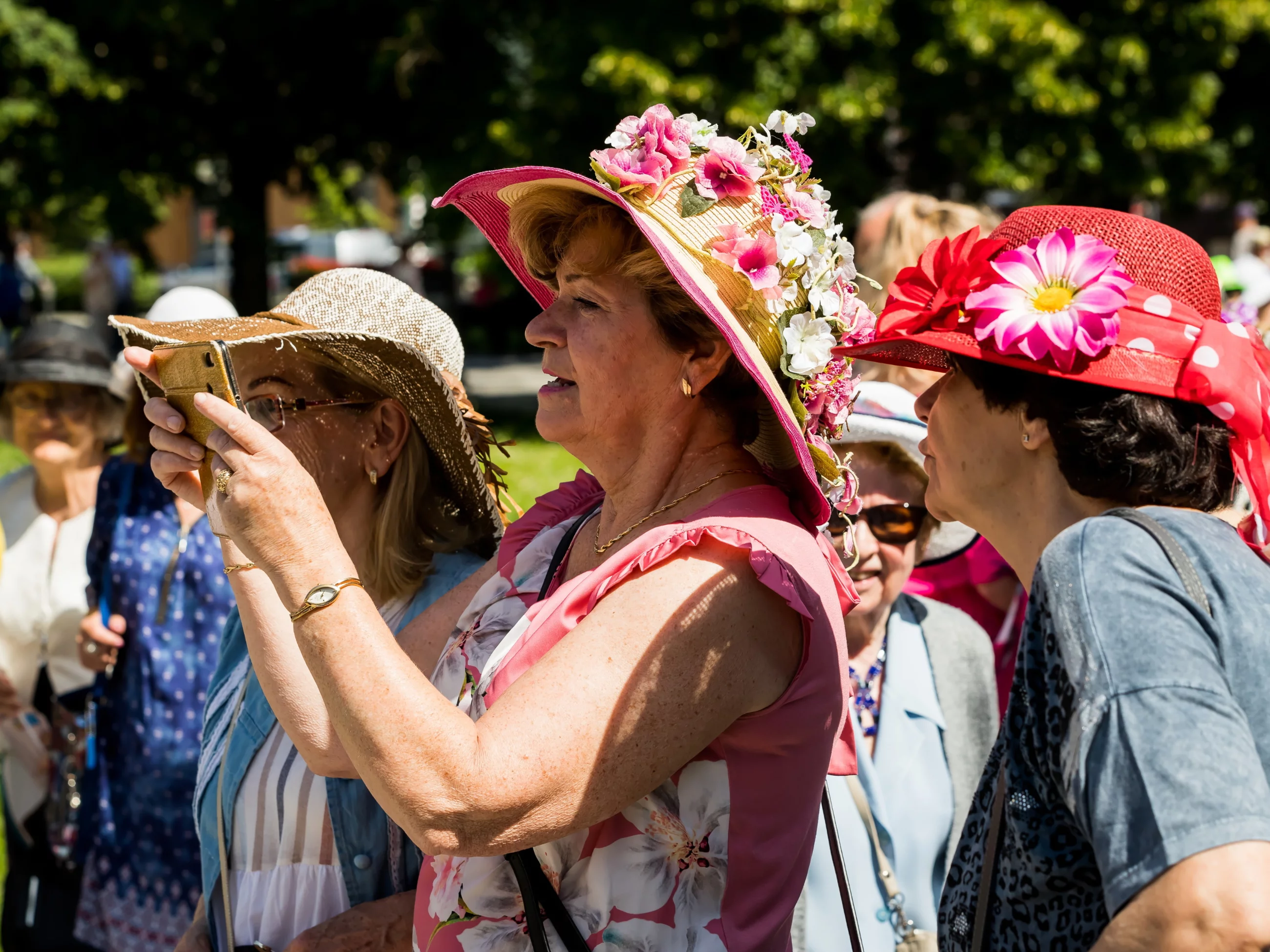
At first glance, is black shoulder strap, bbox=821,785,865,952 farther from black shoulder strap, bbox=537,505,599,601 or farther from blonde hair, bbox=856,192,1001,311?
blonde hair, bbox=856,192,1001,311

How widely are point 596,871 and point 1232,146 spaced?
13.7m

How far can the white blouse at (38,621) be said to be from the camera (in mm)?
3805

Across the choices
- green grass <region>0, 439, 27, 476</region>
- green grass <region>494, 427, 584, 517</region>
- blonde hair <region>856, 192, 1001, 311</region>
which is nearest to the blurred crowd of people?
blonde hair <region>856, 192, 1001, 311</region>

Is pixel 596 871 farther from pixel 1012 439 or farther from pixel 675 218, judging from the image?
pixel 675 218

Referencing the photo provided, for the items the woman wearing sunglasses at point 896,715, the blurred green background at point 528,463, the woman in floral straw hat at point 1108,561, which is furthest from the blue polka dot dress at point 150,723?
the blurred green background at point 528,463

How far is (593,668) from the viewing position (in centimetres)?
157

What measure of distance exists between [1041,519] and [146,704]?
8.55ft

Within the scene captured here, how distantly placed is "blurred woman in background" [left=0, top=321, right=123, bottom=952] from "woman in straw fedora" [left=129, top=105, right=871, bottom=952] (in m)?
2.07

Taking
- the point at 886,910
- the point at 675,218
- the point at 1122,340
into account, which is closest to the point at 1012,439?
the point at 1122,340

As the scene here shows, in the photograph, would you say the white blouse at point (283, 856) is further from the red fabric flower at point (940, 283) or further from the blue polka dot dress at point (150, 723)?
the red fabric flower at point (940, 283)

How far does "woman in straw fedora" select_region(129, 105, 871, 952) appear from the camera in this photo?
1.55 metres

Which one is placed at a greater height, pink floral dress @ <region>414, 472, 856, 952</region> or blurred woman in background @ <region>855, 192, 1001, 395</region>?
blurred woman in background @ <region>855, 192, 1001, 395</region>

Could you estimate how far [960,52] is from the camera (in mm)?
11172

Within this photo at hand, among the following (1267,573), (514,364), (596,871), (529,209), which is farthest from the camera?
(514,364)
